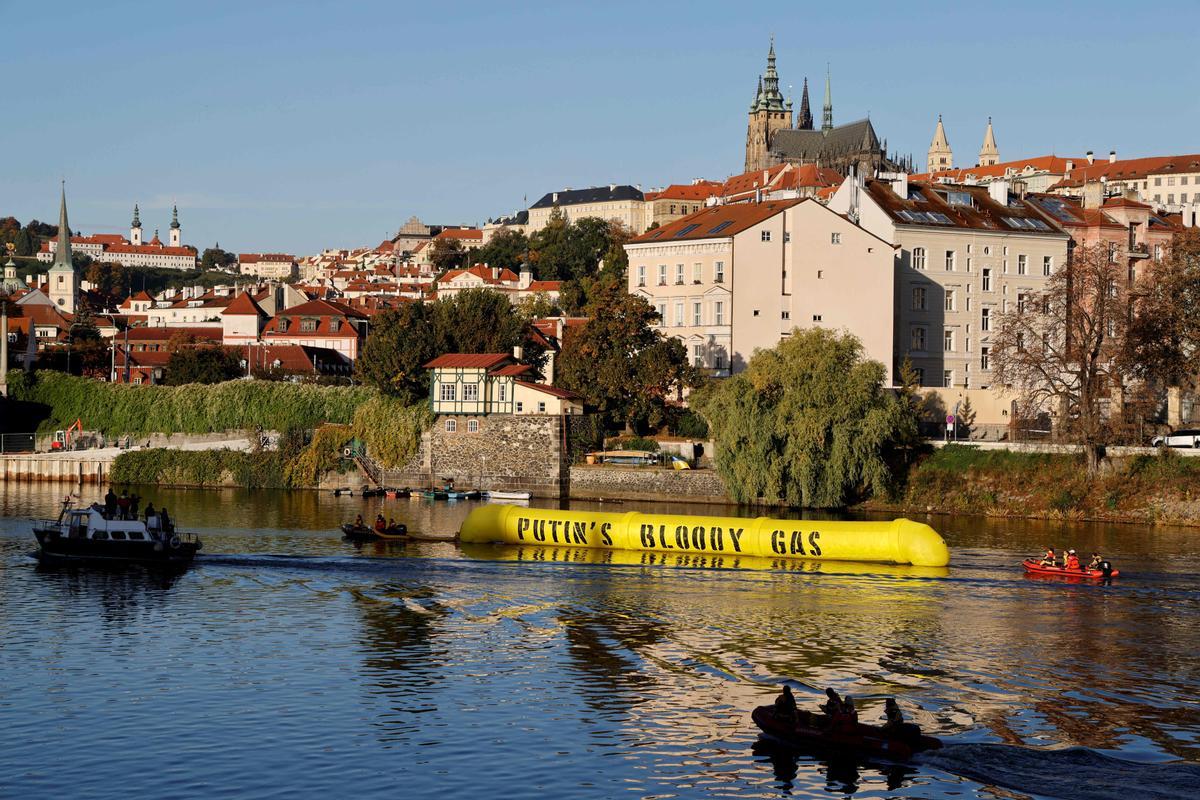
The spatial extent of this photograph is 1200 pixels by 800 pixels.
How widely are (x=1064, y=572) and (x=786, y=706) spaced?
75.3 feet

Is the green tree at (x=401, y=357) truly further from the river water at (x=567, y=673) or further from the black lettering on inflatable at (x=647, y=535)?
the black lettering on inflatable at (x=647, y=535)

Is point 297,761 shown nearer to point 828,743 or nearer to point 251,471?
point 828,743

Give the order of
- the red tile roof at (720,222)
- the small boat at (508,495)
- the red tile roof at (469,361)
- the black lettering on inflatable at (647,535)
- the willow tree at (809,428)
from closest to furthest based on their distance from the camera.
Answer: the black lettering on inflatable at (647,535) → the willow tree at (809,428) → the small boat at (508,495) → the red tile roof at (469,361) → the red tile roof at (720,222)

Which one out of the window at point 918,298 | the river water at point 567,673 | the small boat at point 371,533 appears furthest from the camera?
the window at point 918,298

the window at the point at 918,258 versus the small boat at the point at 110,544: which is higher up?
the window at the point at 918,258

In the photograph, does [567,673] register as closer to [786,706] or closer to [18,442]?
[786,706]

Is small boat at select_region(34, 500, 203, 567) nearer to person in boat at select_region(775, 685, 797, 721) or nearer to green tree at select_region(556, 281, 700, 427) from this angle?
person in boat at select_region(775, 685, 797, 721)

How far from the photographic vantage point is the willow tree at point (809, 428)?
251ft

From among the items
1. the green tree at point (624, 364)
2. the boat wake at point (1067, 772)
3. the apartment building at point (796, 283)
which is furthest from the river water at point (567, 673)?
the apartment building at point (796, 283)

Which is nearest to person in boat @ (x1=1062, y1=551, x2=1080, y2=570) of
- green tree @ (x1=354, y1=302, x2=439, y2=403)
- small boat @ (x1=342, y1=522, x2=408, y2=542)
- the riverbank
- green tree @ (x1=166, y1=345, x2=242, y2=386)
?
the riverbank

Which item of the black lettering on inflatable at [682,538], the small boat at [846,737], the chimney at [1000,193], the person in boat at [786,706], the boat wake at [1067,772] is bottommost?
the boat wake at [1067,772]

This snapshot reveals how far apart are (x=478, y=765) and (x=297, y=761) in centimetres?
384

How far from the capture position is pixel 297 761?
104ft

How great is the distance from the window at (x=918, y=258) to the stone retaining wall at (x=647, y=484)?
27.2 metres
